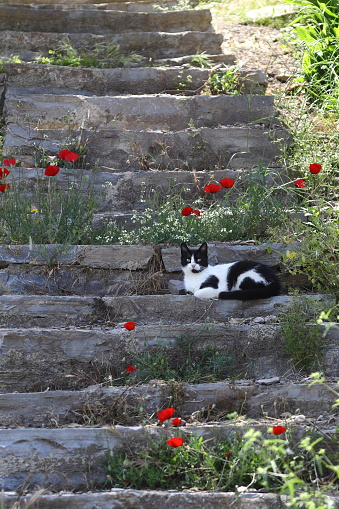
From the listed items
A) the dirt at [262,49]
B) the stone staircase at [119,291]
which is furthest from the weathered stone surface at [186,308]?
the dirt at [262,49]

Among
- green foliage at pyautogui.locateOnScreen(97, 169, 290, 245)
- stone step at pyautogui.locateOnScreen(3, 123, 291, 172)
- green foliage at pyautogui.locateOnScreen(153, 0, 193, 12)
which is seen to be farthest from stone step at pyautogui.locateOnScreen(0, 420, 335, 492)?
green foliage at pyautogui.locateOnScreen(153, 0, 193, 12)

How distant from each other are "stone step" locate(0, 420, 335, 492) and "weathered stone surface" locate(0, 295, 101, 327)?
103 centimetres

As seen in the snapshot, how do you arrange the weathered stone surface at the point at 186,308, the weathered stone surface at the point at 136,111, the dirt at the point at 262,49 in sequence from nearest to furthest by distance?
the weathered stone surface at the point at 186,308 → the weathered stone surface at the point at 136,111 → the dirt at the point at 262,49

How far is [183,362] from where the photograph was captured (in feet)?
12.2

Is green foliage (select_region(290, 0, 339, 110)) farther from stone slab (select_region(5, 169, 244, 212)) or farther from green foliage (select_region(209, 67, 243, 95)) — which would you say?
stone slab (select_region(5, 169, 244, 212))

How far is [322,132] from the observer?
5539mm

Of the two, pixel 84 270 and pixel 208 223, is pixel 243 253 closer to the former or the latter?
pixel 208 223

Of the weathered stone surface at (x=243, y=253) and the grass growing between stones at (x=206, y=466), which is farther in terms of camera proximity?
the weathered stone surface at (x=243, y=253)

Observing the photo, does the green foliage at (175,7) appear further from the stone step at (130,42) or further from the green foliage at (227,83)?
the green foliage at (227,83)

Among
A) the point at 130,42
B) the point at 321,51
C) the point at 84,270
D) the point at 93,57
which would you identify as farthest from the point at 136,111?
the point at 84,270

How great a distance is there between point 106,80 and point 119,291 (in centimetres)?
295

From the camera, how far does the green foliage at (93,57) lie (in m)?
6.65

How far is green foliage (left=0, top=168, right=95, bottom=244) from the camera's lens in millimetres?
4594

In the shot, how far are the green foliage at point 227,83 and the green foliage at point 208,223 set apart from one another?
1.72m
